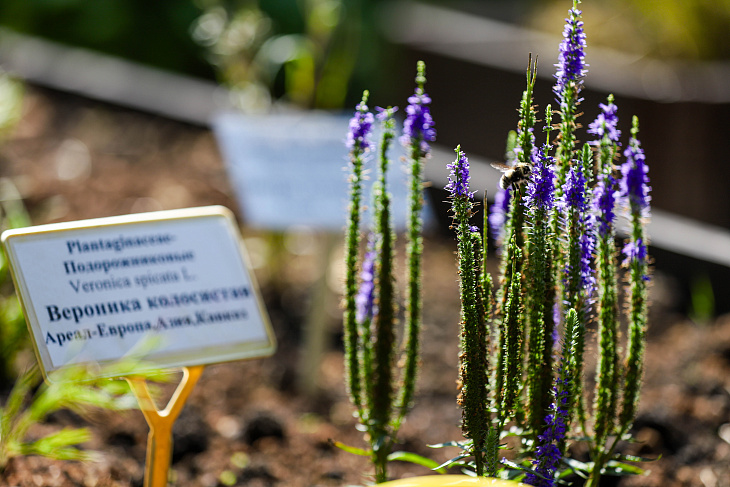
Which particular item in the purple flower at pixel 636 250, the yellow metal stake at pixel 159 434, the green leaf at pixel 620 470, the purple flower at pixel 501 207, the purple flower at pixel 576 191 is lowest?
the yellow metal stake at pixel 159 434

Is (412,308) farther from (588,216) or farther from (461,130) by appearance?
(461,130)

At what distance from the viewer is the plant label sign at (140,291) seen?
4.51 feet

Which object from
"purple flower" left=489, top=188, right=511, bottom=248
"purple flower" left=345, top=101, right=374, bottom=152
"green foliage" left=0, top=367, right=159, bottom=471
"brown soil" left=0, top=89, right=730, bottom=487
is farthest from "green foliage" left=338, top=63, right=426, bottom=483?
"brown soil" left=0, top=89, right=730, bottom=487

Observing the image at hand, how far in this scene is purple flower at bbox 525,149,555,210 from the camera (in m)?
1.21

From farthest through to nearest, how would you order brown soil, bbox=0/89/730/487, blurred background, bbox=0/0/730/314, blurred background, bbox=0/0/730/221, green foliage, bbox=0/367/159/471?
blurred background, bbox=0/0/730/221 → blurred background, bbox=0/0/730/314 → brown soil, bbox=0/89/730/487 → green foliage, bbox=0/367/159/471

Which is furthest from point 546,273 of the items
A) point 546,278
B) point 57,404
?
point 57,404

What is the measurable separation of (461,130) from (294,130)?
250cm

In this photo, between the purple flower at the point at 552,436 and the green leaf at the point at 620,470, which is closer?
the purple flower at the point at 552,436

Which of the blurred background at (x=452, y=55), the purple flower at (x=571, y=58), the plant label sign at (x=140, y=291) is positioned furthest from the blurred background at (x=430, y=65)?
the purple flower at (x=571, y=58)

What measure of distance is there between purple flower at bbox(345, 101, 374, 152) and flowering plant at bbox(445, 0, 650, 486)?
0.24 meters

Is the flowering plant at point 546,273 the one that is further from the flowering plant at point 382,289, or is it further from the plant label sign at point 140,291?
the plant label sign at point 140,291

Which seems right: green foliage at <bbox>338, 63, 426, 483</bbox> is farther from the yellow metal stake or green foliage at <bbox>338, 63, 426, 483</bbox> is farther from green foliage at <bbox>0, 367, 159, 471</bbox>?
green foliage at <bbox>0, 367, 159, 471</bbox>

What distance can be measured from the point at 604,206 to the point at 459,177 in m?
0.23

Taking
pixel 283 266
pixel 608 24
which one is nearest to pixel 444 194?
pixel 283 266
